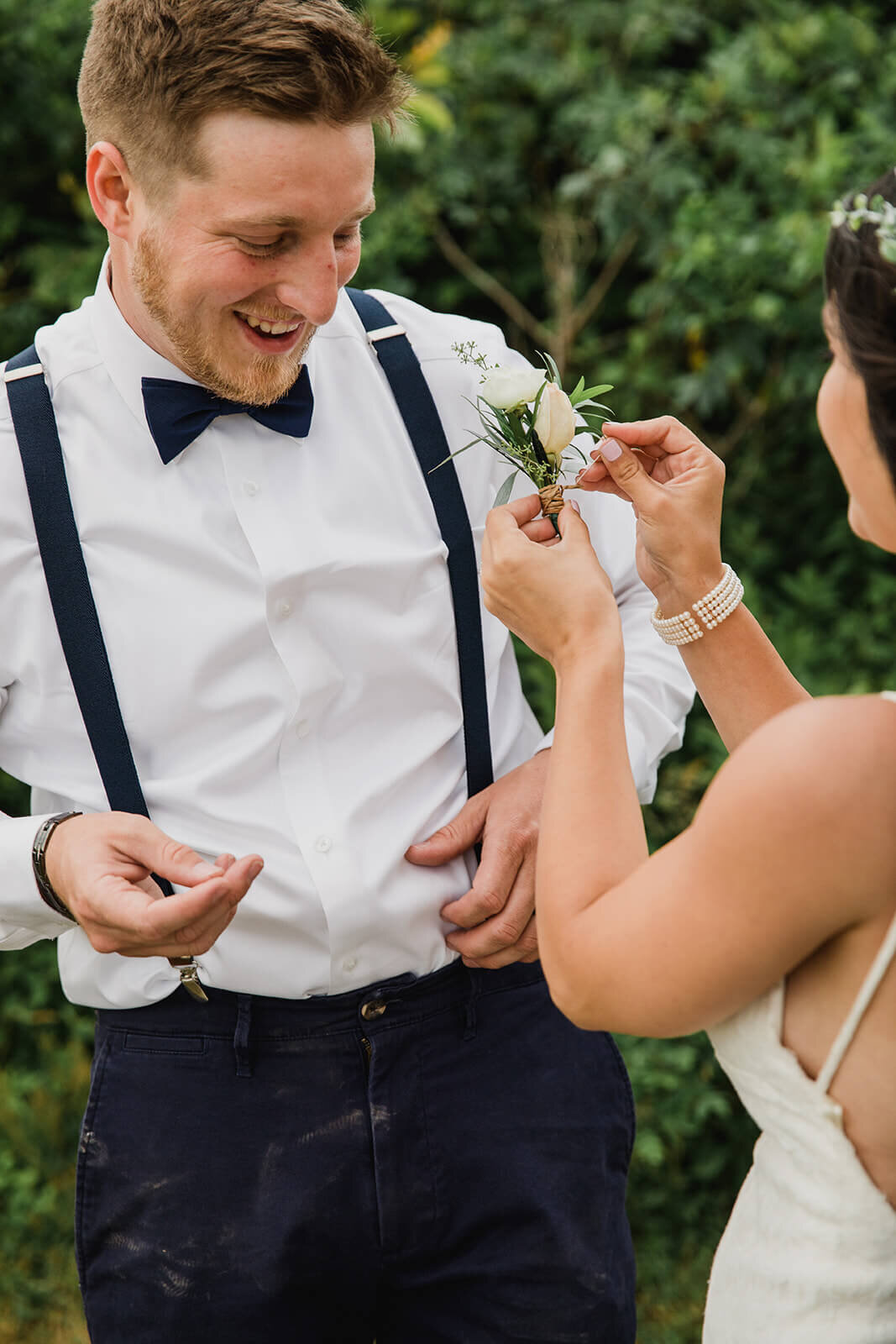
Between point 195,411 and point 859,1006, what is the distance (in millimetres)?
1254

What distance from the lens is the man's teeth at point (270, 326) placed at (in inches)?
80.9

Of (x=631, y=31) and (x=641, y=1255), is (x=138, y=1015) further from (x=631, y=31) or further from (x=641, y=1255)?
(x=631, y=31)

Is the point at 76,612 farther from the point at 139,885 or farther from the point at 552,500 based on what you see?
the point at 552,500

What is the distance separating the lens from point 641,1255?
3.79 metres

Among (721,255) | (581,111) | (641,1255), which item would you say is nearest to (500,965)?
(641,1255)

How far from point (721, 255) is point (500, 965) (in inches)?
105

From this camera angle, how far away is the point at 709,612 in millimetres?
1927

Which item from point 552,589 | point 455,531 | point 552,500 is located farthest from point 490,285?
point 552,589

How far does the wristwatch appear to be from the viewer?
6.41ft

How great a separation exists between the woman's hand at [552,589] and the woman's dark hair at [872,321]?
0.39 m

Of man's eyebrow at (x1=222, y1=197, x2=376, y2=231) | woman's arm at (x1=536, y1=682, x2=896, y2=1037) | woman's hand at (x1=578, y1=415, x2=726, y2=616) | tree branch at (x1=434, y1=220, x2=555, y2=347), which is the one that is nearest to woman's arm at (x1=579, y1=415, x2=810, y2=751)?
woman's hand at (x1=578, y1=415, x2=726, y2=616)

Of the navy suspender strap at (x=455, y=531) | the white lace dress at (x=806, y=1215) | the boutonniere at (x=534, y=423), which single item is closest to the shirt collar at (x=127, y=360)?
the navy suspender strap at (x=455, y=531)

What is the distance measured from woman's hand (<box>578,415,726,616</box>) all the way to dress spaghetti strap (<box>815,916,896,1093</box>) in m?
0.65

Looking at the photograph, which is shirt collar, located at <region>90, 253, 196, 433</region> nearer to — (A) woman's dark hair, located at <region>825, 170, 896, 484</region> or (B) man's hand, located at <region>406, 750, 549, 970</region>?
(B) man's hand, located at <region>406, 750, 549, 970</region>
